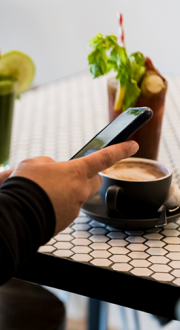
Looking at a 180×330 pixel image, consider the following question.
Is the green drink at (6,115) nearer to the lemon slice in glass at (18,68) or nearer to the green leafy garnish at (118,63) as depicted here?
the lemon slice in glass at (18,68)

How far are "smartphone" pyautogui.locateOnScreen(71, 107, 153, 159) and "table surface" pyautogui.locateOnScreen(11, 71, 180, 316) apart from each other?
0.17 meters

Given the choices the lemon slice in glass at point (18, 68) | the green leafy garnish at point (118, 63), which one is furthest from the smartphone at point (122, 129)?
the lemon slice in glass at point (18, 68)

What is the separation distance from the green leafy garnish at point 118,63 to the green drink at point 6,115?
0.65 feet

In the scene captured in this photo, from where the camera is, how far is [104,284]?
585 millimetres

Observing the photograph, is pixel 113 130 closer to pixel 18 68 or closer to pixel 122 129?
pixel 122 129

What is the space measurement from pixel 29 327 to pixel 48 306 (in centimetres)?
6

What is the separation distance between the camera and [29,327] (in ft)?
2.18

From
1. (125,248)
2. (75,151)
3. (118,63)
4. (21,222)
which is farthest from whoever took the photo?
(75,151)

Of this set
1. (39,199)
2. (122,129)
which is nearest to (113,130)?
(122,129)

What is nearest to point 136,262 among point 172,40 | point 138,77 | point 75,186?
point 75,186

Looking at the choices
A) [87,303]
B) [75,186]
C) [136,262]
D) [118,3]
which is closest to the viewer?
[75,186]

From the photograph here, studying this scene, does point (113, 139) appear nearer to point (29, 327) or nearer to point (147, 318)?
point (29, 327)

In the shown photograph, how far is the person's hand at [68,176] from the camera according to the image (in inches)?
19.2

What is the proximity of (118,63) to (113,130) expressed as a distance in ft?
1.13
